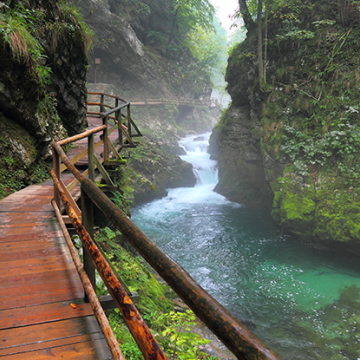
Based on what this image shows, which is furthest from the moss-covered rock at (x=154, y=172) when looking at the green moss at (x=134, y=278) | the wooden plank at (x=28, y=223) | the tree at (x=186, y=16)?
the tree at (x=186, y=16)

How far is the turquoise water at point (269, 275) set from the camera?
609 cm

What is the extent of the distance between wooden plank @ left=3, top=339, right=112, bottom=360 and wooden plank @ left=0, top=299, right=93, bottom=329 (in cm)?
30

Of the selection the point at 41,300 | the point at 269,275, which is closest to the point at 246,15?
the point at 269,275

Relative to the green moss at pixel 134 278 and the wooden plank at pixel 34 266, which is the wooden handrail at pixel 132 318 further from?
the green moss at pixel 134 278

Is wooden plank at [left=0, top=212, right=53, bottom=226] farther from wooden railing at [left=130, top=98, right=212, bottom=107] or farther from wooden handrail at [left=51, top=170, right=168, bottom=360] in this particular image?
wooden railing at [left=130, top=98, right=212, bottom=107]

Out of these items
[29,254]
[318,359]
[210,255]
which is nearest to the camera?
[29,254]

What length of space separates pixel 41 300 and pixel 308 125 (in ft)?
38.1

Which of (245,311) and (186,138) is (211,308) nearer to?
(245,311)

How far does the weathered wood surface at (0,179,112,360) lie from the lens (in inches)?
64.1

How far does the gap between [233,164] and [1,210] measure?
13.5 m

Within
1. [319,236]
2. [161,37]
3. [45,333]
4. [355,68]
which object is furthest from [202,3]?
[45,333]

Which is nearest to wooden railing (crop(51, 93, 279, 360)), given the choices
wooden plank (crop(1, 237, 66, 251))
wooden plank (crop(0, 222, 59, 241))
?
wooden plank (crop(1, 237, 66, 251))

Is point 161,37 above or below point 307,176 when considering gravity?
above

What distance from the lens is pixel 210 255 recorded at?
958cm
